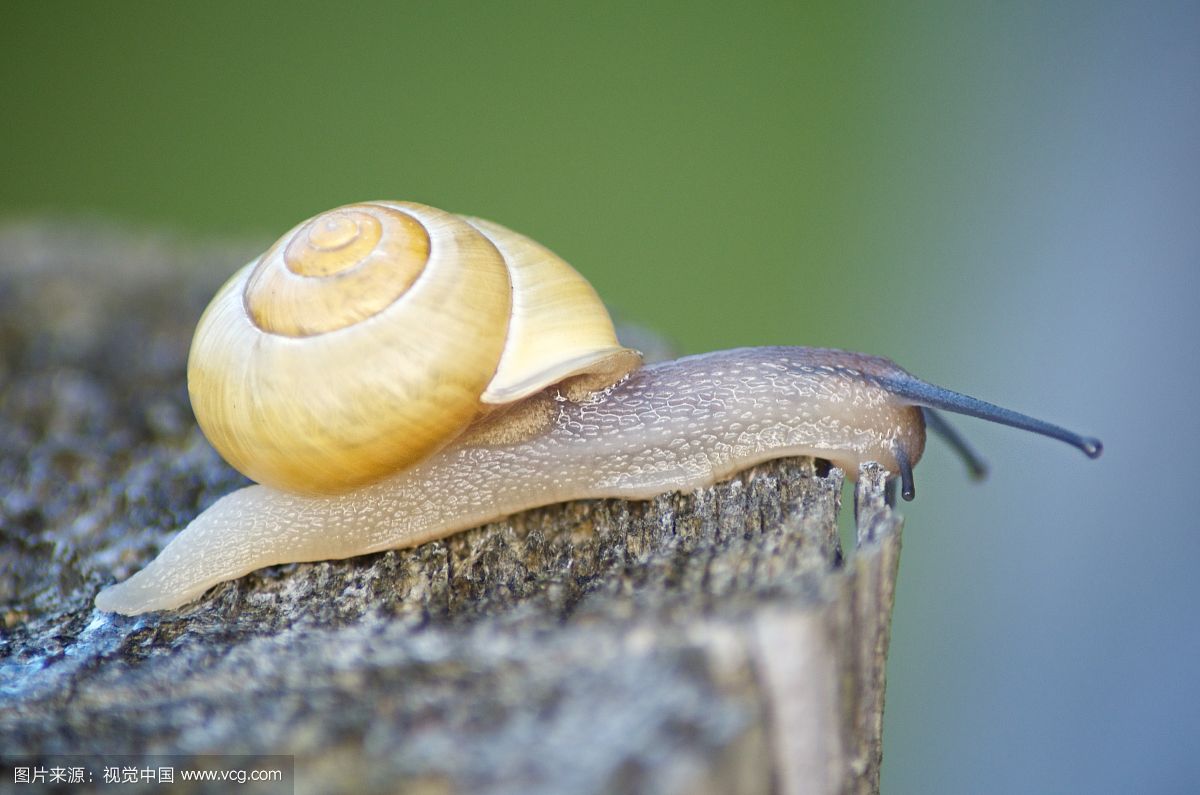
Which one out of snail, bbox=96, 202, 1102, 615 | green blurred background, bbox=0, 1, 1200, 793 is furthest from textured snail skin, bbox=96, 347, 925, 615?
green blurred background, bbox=0, 1, 1200, 793

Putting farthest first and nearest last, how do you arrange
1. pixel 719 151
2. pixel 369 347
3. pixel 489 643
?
1. pixel 719 151
2. pixel 369 347
3. pixel 489 643

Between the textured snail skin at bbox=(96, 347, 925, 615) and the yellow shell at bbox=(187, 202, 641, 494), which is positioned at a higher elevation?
the yellow shell at bbox=(187, 202, 641, 494)

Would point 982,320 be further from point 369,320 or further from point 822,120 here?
point 369,320

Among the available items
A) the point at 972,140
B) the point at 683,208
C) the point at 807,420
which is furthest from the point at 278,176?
the point at 807,420

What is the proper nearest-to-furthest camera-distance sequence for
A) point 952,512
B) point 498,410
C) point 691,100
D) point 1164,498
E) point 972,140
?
point 498,410 → point 1164,498 → point 952,512 → point 972,140 → point 691,100

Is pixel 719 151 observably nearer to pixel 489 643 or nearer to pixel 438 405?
pixel 438 405

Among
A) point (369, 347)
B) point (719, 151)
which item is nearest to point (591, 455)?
point (369, 347)

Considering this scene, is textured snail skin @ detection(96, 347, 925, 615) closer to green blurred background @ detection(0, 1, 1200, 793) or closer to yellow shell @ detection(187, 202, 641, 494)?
yellow shell @ detection(187, 202, 641, 494)
